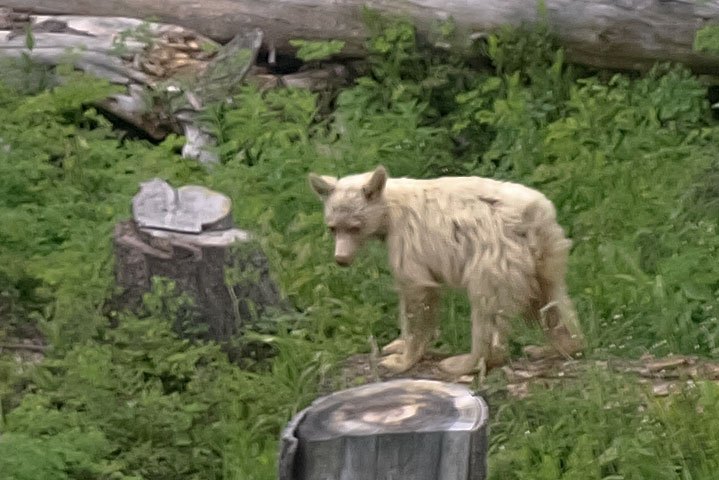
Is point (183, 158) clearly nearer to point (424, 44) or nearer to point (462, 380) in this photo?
point (424, 44)

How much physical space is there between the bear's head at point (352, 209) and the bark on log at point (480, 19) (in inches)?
144

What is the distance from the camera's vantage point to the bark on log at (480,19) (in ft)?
29.2

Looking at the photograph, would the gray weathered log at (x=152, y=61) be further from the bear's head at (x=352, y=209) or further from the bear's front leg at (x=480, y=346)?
the bear's front leg at (x=480, y=346)

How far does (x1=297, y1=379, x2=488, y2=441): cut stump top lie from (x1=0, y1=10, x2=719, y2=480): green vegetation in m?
0.95

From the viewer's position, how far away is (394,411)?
404cm

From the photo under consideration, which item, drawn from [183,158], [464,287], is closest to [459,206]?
[464,287]

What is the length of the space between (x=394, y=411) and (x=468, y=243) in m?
1.79

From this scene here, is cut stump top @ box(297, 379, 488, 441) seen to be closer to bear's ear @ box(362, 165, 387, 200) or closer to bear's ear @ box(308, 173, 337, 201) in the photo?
bear's ear @ box(362, 165, 387, 200)

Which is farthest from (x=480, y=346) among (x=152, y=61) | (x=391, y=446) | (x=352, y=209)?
(x=152, y=61)

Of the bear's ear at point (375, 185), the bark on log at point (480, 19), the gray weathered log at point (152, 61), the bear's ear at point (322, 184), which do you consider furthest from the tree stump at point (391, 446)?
the bark on log at point (480, 19)

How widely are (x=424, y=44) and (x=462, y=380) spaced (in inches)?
161

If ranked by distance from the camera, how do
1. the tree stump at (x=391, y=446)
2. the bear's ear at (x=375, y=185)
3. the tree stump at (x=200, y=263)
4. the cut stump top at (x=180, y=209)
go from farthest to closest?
the cut stump top at (x=180, y=209) < the tree stump at (x=200, y=263) < the bear's ear at (x=375, y=185) < the tree stump at (x=391, y=446)

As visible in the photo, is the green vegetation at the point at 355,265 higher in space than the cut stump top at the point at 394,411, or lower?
lower

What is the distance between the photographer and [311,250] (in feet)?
23.2
